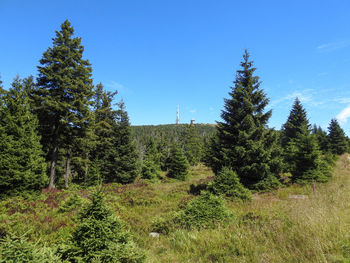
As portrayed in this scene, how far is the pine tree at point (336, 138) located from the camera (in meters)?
35.3

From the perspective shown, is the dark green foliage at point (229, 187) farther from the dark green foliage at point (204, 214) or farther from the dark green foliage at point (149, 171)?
the dark green foliage at point (149, 171)

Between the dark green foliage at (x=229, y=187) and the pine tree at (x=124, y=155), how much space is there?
A: 14854 mm

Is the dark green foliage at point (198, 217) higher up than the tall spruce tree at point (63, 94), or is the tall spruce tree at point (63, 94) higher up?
the tall spruce tree at point (63, 94)

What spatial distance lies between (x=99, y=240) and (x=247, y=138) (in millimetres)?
12619

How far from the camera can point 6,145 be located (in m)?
11.6

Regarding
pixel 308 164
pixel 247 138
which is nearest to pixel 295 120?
pixel 308 164

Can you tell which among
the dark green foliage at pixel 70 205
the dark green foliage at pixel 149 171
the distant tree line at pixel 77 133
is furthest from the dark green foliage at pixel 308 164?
the dark green foliage at pixel 149 171

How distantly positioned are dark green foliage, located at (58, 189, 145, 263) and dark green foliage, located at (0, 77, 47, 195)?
11.0m

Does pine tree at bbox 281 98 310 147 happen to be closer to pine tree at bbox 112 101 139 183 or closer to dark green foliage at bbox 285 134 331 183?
dark green foliage at bbox 285 134 331 183

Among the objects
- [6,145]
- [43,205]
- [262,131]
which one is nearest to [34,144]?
[6,145]

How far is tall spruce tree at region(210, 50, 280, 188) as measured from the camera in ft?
44.3

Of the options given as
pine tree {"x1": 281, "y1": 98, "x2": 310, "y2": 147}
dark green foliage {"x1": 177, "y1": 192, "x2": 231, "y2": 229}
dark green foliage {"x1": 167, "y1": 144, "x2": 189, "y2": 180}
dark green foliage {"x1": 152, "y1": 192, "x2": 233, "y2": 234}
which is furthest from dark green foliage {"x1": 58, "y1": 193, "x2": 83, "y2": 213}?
pine tree {"x1": 281, "y1": 98, "x2": 310, "y2": 147}

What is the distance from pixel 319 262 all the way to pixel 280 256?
67 cm

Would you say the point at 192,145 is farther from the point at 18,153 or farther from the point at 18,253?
the point at 18,253
